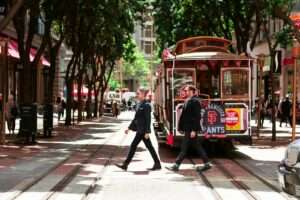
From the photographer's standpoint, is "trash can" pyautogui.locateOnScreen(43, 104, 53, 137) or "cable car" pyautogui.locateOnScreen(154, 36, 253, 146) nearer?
"cable car" pyautogui.locateOnScreen(154, 36, 253, 146)

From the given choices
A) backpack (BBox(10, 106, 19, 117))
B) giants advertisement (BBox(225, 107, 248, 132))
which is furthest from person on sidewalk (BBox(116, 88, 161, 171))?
backpack (BBox(10, 106, 19, 117))

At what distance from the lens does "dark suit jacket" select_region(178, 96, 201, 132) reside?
1619 cm

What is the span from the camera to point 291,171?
363 inches

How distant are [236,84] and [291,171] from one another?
11.0m

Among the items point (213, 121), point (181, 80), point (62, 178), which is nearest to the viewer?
point (62, 178)

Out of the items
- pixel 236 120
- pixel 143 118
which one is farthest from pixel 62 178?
pixel 236 120

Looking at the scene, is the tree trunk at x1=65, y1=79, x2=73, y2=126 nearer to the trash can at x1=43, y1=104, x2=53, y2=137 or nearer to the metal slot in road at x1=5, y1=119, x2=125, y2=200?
the trash can at x1=43, y1=104, x2=53, y2=137

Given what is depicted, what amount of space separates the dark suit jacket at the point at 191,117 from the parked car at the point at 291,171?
6491mm

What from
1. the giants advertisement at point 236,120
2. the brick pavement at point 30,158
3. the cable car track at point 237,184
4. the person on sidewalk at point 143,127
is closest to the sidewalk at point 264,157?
the cable car track at point 237,184

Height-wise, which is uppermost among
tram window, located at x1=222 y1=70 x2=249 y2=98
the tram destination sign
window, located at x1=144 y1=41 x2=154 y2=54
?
window, located at x1=144 y1=41 x2=154 y2=54

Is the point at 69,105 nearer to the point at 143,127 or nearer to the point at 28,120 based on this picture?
the point at 28,120

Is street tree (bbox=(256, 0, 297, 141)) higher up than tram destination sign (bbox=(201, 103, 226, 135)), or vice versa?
street tree (bbox=(256, 0, 297, 141))

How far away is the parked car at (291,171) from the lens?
9008mm

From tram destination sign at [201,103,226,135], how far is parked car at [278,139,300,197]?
31.8 feet
